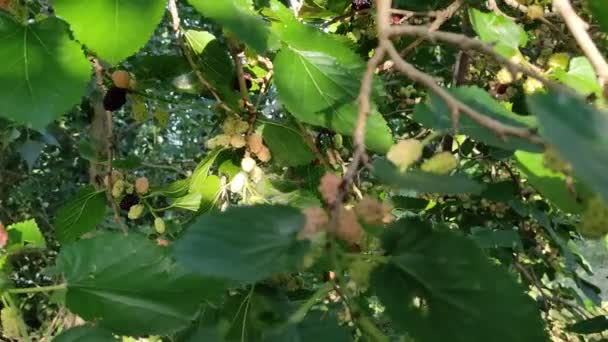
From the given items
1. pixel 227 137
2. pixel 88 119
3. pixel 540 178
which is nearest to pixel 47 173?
pixel 88 119

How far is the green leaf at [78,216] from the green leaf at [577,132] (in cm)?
64

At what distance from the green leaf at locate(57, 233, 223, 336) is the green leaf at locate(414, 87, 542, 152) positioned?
23 centimetres

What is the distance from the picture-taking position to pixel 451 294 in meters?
0.34

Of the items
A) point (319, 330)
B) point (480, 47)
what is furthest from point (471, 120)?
point (319, 330)

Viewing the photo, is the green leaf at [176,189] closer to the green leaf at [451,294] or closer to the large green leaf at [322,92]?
the large green leaf at [322,92]

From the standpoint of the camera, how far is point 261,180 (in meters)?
0.70

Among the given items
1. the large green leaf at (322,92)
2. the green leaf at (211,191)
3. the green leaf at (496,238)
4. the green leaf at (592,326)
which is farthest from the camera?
the green leaf at (496,238)

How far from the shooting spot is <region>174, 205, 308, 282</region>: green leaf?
31 cm

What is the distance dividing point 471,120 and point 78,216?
0.56m

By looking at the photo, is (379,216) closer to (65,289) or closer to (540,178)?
(540,178)

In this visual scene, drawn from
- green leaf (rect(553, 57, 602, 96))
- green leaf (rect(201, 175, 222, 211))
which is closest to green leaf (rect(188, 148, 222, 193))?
green leaf (rect(201, 175, 222, 211))

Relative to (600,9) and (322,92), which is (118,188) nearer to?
(322,92)

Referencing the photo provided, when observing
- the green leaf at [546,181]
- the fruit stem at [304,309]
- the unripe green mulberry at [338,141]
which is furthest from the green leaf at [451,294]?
the unripe green mulberry at [338,141]

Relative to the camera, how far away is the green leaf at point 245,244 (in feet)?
1.01
